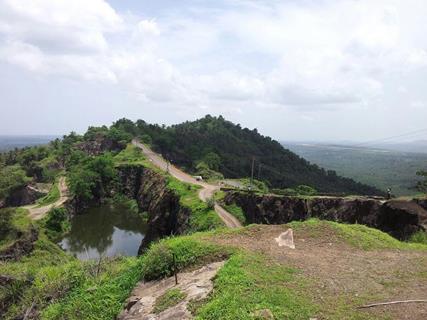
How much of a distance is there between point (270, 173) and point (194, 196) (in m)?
51.9

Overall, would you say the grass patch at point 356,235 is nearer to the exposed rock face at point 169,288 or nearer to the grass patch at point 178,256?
the grass patch at point 178,256

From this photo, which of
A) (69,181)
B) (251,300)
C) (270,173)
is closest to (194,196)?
(69,181)

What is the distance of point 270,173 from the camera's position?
102 m

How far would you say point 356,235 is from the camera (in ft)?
55.9

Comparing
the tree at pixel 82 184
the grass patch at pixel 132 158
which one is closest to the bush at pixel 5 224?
the tree at pixel 82 184

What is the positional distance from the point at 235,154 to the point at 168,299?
103345 millimetres

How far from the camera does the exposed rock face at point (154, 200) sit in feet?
162

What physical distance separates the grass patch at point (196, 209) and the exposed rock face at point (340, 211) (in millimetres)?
3773

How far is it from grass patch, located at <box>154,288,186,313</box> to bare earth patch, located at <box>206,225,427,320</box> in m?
3.54

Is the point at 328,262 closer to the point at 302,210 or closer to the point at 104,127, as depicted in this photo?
the point at 302,210

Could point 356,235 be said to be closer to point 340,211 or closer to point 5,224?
point 340,211

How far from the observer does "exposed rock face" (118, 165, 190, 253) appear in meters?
49.4

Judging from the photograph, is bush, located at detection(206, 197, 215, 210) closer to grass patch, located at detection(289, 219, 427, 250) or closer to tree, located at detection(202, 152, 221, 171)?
grass patch, located at detection(289, 219, 427, 250)

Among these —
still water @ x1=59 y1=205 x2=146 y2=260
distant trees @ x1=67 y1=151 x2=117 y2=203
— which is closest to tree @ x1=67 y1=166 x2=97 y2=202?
distant trees @ x1=67 y1=151 x2=117 y2=203
